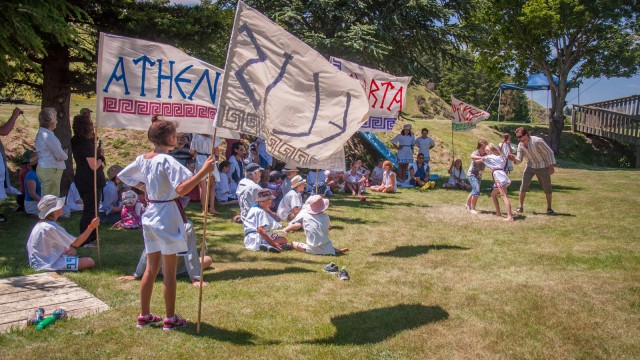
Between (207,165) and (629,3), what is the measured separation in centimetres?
2799

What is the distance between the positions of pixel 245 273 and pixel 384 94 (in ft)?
19.3

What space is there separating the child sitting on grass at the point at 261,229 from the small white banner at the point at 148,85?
178 centimetres

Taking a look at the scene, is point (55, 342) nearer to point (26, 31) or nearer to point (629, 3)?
point (26, 31)

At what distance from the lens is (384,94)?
1173 centimetres

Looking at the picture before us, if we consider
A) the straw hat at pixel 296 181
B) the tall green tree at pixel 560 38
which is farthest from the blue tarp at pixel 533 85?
the straw hat at pixel 296 181

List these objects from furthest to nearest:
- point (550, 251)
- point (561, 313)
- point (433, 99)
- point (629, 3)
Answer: point (433, 99) < point (629, 3) < point (550, 251) < point (561, 313)

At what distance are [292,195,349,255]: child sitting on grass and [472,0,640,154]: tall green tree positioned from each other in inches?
750

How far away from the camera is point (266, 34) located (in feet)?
18.1

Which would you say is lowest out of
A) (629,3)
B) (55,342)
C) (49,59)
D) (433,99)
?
(55,342)

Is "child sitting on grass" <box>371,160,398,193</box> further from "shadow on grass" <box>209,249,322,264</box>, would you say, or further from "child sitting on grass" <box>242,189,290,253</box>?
"shadow on grass" <box>209,249,322,264</box>

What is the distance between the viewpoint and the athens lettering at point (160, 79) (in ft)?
23.3

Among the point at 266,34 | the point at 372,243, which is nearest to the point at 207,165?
the point at 266,34

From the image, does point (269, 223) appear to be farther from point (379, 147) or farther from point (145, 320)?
point (379, 147)

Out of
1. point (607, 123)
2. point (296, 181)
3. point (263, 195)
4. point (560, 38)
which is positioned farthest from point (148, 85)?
point (607, 123)
